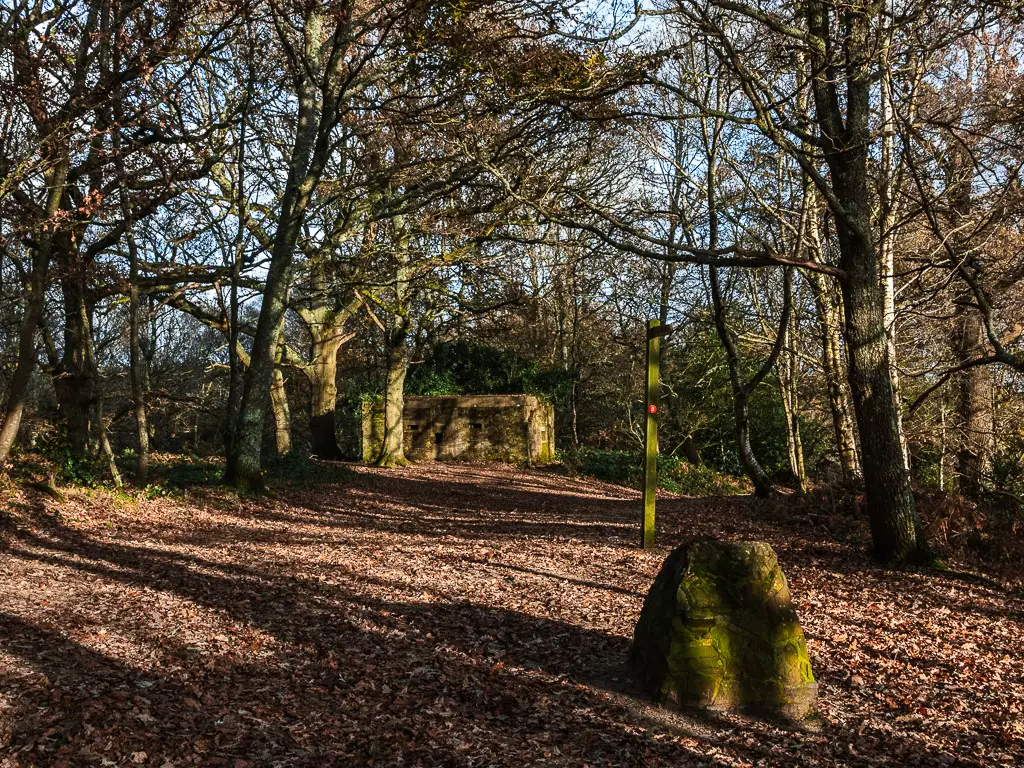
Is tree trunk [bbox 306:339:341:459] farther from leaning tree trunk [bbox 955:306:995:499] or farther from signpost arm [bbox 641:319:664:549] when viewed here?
leaning tree trunk [bbox 955:306:995:499]

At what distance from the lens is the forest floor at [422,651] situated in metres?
4.11

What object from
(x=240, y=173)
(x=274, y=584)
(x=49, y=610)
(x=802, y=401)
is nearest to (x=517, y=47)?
(x=240, y=173)

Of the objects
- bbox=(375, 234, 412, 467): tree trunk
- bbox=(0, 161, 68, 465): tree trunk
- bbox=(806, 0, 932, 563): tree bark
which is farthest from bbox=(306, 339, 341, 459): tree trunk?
bbox=(806, 0, 932, 563): tree bark

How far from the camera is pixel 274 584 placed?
22.8ft

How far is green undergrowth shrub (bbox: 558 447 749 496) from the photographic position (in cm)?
1838

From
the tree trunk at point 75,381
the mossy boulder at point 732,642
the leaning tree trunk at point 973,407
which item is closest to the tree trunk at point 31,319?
the tree trunk at point 75,381

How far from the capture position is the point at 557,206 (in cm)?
1169

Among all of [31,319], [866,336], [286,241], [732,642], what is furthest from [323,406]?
[732,642]

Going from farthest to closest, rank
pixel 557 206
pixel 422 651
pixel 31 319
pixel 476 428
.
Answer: pixel 476 428 < pixel 557 206 < pixel 31 319 < pixel 422 651

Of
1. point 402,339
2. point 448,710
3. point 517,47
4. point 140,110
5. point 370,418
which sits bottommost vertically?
point 448,710

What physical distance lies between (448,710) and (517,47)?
909 centimetres

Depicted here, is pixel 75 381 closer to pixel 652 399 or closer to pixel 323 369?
pixel 323 369

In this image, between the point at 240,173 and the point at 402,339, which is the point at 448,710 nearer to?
the point at 240,173

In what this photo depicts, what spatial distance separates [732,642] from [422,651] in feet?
7.14
